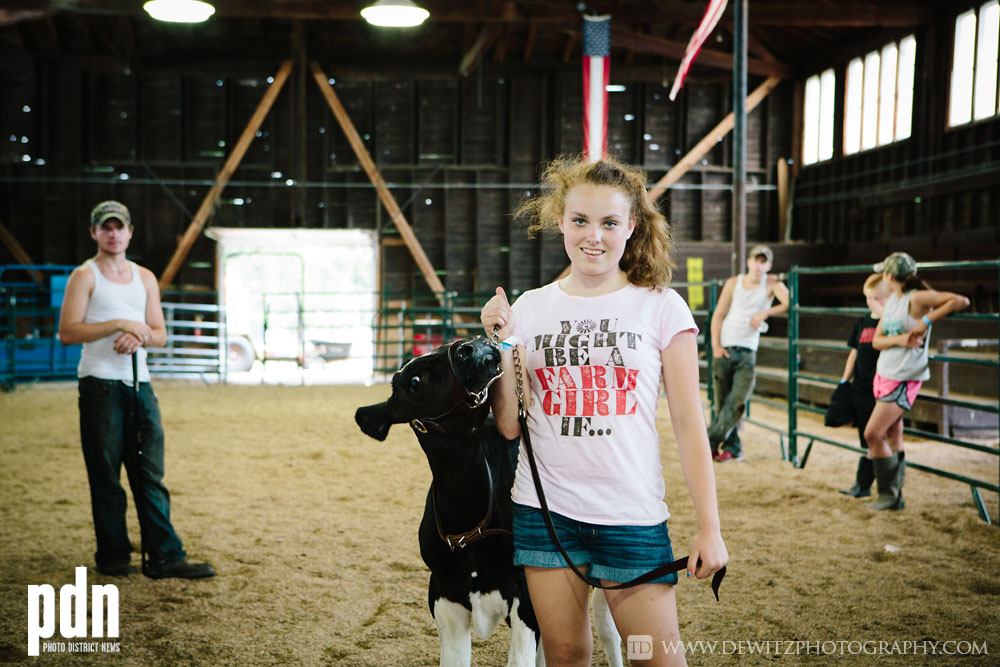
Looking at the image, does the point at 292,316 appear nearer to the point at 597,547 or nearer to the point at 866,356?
the point at 866,356

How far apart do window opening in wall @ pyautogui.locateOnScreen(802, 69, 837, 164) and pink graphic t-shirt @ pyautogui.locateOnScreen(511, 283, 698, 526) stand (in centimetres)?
1682

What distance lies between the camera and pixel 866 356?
18.4 ft

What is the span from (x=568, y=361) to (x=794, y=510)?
4029 millimetres

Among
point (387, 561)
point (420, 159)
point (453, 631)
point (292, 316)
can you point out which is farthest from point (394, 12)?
point (292, 316)

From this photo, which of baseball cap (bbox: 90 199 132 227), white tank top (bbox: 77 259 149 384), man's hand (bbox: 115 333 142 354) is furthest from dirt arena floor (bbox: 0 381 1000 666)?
baseball cap (bbox: 90 199 132 227)

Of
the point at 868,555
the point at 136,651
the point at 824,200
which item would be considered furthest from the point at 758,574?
the point at 824,200

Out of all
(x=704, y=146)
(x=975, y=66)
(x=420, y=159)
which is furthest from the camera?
(x=704, y=146)

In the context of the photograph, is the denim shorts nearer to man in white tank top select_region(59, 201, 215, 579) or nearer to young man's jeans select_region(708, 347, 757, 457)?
man in white tank top select_region(59, 201, 215, 579)

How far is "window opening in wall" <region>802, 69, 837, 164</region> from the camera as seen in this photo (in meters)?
17.0

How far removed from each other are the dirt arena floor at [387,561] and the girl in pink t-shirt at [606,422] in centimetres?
141

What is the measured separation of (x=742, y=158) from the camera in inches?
343

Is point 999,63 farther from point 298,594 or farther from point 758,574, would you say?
point 298,594

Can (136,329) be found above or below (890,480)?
above

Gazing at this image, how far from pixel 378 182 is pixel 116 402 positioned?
44.6 ft
